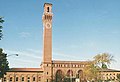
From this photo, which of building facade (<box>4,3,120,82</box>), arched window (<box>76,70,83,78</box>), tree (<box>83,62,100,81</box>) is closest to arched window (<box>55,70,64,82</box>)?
building facade (<box>4,3,120,82</box>)

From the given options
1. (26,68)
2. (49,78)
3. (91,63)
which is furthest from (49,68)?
(91,63)

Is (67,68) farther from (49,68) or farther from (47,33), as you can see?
(47,33)

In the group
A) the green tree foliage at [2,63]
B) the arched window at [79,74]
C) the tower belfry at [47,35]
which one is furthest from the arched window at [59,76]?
the green tree foliage at [2,63]

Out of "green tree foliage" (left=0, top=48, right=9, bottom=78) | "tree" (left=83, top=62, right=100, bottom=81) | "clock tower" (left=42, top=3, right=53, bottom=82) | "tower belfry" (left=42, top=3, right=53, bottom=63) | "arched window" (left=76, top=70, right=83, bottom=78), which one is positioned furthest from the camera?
"arched window" (left=76, top=70, right=83, bottom=78)

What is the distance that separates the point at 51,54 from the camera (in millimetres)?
106250

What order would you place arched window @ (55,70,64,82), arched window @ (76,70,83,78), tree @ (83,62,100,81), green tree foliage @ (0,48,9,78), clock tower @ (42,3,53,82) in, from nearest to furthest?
1. green tree foliage @ (0,48,9,78)
2. tree @ (83,62,100,81)
3. clock tower @ (42,3,53,82)
4. arched window @ (55,70,64,82)
5. arched window @ (76,70,83,78)

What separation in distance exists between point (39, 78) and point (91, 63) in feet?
104

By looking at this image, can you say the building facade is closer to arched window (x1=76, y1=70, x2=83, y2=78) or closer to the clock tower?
the clock tower

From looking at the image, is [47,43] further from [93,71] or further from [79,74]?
[93,71]

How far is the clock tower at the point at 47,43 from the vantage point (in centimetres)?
10512

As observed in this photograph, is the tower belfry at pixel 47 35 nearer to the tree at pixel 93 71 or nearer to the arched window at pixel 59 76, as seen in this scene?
the arched window at pixel 59 76

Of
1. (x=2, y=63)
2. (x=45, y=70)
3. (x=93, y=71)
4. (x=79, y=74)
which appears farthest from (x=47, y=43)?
(x=2, y=63)

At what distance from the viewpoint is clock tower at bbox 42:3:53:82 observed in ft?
345

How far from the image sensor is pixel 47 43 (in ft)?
347
